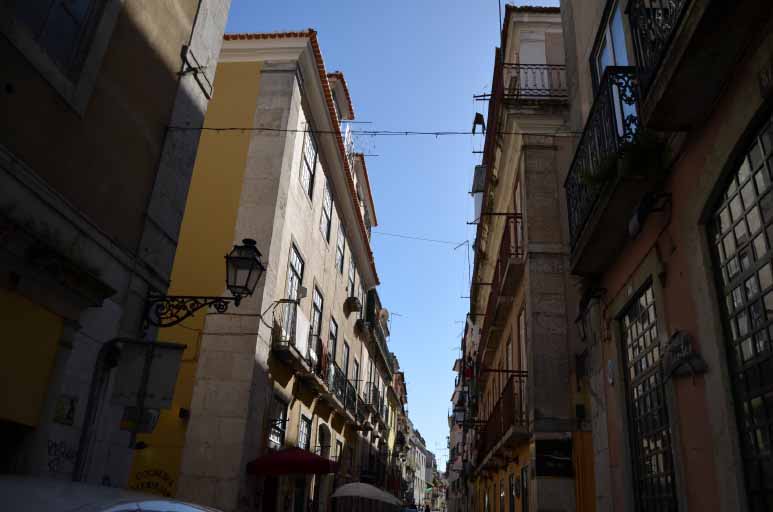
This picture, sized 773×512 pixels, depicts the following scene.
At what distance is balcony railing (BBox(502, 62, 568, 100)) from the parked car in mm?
10420

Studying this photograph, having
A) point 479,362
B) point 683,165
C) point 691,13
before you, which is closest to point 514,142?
point 683,165

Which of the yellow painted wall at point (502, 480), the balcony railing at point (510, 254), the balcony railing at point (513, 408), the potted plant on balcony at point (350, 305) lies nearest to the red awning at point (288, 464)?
the balcony railing at point (513, 408)

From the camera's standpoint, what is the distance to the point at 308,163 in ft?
49.1

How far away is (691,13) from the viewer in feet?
12.8

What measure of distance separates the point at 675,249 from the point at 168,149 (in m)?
5.67

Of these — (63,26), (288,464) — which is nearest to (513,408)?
(288,464)

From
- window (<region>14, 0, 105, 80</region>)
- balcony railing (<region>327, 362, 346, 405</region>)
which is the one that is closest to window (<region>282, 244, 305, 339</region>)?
balcony railing (<region>327, 362, 346, 405</region>)

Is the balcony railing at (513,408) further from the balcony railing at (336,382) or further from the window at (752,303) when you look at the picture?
the window at (752,303)

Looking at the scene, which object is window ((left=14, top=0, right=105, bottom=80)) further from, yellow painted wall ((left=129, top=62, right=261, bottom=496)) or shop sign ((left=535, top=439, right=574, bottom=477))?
shop sign ((left=535, top=439, right=574, bottom=477))

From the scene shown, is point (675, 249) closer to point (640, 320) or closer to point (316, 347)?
point (640, 320)

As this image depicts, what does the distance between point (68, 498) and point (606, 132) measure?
5.61 metres

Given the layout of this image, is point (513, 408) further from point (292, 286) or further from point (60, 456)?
point (60, 456)

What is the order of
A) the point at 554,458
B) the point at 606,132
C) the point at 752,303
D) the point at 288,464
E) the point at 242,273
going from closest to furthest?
the point at 752,303 → the point at 606,132 → the point at 242,273 → the point at 554,458 → the point at 288,464

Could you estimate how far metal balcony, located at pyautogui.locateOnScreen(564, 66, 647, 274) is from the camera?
574 cm
